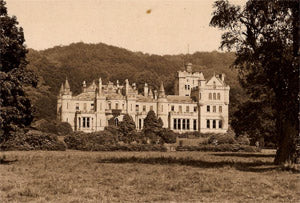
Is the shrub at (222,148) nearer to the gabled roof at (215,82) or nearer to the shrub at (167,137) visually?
the shrub at (167,137)

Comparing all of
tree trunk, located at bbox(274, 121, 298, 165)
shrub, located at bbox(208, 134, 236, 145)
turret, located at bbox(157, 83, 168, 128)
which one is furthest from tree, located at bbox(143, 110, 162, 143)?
tree trunk, located at bbox(274, 121, 298, 165)

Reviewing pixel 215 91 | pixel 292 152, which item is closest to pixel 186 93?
pixel 215 91

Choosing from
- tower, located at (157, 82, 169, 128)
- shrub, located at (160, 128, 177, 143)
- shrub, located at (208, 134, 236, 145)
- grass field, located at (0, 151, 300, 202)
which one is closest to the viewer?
grass field, located at (0, 151, 300, 202)

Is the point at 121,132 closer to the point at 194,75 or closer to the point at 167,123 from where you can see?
the point at 167,123

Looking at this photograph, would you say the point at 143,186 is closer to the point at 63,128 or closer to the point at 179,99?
the point at 63,128

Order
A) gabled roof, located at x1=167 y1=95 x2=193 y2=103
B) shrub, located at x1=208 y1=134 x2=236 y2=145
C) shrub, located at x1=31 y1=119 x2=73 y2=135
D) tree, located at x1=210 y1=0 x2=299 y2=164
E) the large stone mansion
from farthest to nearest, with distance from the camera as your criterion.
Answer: gabled roof, located at x1=167 y1=95 x2=193 y2=103, the large stone mansion, shrub, located at x1=31 y1=119 x2=73 y2=135, shrub, located at x1=208 y1=134 x2=236 y2=145, tree, located at x1=210 y1=0 x2=299 y2=164

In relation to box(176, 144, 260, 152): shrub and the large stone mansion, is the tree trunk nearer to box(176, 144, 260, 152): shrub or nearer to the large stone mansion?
box(176, 144, 260, 152): shrub

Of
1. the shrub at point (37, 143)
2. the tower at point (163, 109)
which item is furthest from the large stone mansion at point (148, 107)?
the shrub at point (37, 143)

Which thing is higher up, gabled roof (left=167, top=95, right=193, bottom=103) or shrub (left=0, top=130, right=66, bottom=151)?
gabled roof (left=167, top=95, right=193, bottom=103)
